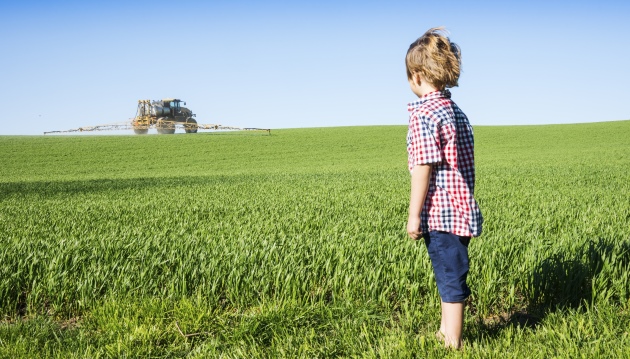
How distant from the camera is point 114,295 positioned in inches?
149

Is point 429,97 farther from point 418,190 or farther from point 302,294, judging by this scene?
point 302,294

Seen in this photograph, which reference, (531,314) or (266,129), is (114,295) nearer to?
(531,314)

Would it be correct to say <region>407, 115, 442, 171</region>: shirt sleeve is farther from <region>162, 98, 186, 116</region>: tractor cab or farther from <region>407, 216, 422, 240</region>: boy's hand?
<region>162, 98, 186, 116</region>: tractor cab

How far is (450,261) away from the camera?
2807mm

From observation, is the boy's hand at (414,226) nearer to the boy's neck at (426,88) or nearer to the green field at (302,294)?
the green field at (302,294)

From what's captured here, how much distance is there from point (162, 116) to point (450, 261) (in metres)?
53.9

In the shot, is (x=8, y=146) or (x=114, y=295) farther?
(x=8, y=146)

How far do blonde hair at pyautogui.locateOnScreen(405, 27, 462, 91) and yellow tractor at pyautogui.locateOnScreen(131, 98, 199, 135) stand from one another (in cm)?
5151

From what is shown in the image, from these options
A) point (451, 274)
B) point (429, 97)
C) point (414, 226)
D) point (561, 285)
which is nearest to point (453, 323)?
point (451, 274)

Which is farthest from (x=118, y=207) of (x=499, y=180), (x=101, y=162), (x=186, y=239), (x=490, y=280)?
(x=101, y=162)

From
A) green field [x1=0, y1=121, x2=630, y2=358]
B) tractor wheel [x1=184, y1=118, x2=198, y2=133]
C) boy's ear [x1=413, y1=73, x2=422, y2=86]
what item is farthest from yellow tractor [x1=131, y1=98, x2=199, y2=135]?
boy's ear [x1=413, y1=73, x2=422, y2=86]

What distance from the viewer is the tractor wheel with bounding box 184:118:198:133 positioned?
5381cm

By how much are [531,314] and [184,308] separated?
97.3 inches

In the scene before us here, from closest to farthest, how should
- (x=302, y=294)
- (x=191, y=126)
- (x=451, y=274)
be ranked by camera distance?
(x=451, y=274)
(x=302, y=294)
(x=191, y=126)
